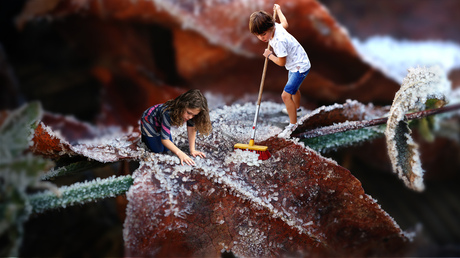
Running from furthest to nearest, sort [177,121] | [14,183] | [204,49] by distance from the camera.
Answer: [204,49]
[177,121]
[14,183]

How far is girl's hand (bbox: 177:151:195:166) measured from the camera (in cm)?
38

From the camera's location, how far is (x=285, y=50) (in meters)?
0.39

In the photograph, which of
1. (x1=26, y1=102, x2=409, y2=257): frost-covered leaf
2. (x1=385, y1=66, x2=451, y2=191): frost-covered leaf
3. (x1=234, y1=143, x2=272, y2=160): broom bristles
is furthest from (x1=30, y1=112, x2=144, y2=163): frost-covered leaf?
(x1=385, y1=66, x2=451, y2=191): frost-covered leaf

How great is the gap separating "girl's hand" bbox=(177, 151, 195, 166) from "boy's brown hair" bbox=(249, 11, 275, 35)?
144 millimetres

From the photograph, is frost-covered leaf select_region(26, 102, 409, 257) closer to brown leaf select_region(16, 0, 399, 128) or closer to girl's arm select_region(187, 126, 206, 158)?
girl's arm select_region(187, 126, 206, 158)

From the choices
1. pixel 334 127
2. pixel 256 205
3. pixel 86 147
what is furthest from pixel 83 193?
pixel 334 127

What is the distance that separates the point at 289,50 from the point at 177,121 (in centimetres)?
14

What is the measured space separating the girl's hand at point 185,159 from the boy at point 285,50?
0.36ft

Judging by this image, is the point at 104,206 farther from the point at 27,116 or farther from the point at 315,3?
the point at 315,3

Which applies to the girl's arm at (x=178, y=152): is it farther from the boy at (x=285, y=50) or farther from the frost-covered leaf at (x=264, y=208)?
the boy at (x=285, y=50)

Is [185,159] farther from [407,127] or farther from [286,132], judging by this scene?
[407,127]

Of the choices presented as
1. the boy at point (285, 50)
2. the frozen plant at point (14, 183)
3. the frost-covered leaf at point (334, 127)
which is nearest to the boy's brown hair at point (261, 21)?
the boy at point (285, 50)

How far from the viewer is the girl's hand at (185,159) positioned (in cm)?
38

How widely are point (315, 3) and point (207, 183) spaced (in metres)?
0.32
